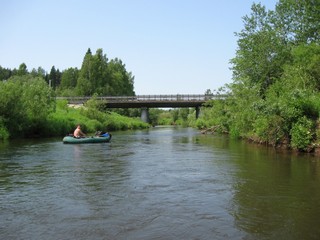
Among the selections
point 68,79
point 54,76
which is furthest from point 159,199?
point 54,76

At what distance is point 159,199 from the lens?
11.6 metres

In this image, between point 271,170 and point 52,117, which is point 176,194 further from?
point 52,117

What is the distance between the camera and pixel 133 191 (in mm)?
12750

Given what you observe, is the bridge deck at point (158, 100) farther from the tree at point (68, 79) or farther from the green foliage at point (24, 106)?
the tree at point (68, 79)

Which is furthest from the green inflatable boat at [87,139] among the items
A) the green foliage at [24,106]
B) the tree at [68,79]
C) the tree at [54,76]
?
the tree at [54,76]

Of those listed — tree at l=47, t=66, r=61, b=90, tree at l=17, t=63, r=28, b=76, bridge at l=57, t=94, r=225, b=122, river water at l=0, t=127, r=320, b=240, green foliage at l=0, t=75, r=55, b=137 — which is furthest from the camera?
tree at l=47, t=66, r=61, b=90

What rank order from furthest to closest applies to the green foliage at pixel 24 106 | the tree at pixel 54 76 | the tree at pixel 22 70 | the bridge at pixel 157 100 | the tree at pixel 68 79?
the tree at pixel 54 76 < the tree at pixel 22 70 < the tree at pixel 68 79 < the bridge at pixel 157 100 < the green foliage at pixel 24 106

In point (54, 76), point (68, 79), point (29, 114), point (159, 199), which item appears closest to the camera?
point (159, 199)

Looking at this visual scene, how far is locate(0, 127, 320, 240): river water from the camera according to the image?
8.76 metres

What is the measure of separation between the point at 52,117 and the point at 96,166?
28.8 m

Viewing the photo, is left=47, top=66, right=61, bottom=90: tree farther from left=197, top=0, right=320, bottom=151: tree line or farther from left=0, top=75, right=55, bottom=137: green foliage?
left=197, top=0, right=320, bottom=151: tree line

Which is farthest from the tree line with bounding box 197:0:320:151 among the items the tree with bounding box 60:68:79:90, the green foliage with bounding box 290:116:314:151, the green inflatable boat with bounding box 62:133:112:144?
the tree with bounding box 60:68:79:90

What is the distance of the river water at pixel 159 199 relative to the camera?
8758 mm

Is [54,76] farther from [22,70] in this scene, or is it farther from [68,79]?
[68,79]
